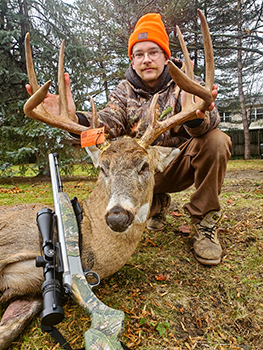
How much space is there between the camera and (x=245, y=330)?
2199 mm

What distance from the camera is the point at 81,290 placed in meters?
1.85

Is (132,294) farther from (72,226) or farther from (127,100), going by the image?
(127,100)

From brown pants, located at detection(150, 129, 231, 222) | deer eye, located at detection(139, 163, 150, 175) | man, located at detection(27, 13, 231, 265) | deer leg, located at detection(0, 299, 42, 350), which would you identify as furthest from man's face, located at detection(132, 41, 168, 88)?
deer leg, located at detection(0, 299, 42, 350)

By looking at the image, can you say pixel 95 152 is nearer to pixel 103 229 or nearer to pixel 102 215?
pixel 102 215

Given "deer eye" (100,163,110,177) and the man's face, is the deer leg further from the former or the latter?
the man's face

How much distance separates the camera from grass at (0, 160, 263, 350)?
2.07m

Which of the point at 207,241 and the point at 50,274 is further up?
the point at 50,274

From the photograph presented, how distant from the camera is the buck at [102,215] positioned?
220 centimetres

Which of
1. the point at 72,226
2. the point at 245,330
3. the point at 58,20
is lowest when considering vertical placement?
the point at 245,330

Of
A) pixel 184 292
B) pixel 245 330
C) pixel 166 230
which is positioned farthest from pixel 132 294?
pixel 166 230

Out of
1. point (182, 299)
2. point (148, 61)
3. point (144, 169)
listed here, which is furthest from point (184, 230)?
point (148, 61)

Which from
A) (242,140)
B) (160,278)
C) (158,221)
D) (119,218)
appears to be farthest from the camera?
(242,140)

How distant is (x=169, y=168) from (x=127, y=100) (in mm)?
1208

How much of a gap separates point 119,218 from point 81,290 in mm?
578
